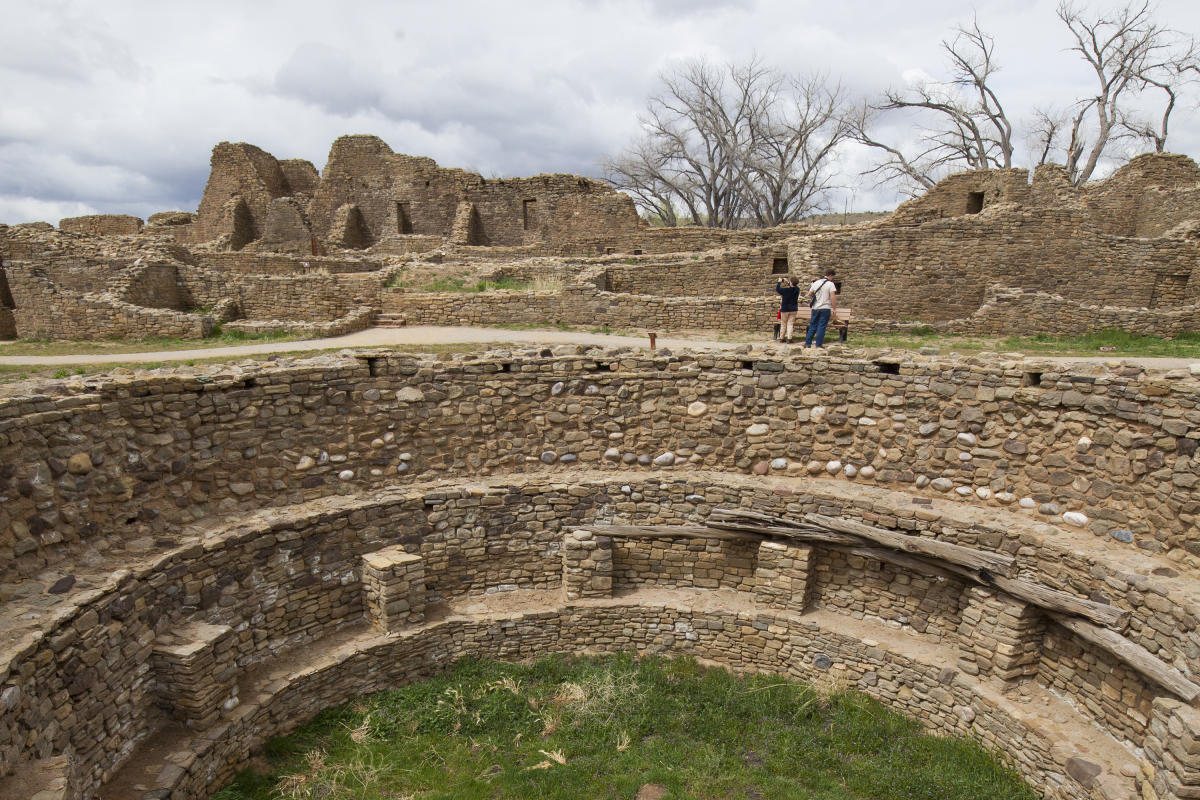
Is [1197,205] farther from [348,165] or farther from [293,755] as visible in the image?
[348,165]

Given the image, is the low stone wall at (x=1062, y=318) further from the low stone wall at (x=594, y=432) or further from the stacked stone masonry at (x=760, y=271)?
the low stone wall at (x=594, y=432)

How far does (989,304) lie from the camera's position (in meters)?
13.7

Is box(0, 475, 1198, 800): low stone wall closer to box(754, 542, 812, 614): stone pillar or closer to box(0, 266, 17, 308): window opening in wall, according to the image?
box(754, 542, 812, 614): stone pillar

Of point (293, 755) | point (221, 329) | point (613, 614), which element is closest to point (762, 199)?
point (221, 329)

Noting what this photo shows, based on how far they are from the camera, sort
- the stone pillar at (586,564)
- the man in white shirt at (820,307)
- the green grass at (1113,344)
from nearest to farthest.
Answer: the stone pillar at (586,564), the man in white shirt at (820,307), the green grass at (1113,344)

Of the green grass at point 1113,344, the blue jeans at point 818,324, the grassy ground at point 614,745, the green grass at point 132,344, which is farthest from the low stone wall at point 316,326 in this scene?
the green grass at point 1113,344

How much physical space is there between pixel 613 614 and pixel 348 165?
2348 centimetres

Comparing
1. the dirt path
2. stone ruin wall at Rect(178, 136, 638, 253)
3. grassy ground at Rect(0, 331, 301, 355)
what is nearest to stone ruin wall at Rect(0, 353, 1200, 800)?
the dirt path

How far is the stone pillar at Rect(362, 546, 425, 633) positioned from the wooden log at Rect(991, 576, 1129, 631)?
21.8 feet

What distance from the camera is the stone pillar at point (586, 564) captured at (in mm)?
8609

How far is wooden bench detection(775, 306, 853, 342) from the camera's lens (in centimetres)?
1220

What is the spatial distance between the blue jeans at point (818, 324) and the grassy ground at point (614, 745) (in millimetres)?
5785

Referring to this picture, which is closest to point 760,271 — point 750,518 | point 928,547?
point 750,518

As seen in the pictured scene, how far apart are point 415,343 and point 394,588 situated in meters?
5.21
